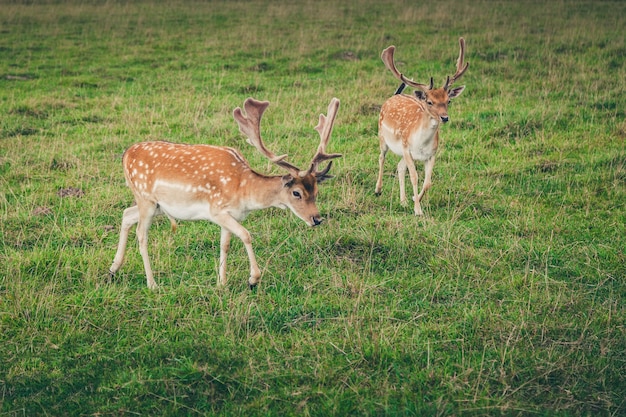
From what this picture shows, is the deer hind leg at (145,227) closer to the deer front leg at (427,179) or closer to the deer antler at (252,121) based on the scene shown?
the deer antler at (252,121)

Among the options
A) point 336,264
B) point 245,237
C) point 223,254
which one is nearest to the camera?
point 245,237

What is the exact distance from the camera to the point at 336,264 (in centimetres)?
571

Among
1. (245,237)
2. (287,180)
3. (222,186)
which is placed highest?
(287,180)

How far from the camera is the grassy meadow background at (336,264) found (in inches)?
162

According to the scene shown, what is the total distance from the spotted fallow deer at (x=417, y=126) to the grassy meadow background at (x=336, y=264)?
260mm

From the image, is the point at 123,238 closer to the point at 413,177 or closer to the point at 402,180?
the point at 413,177

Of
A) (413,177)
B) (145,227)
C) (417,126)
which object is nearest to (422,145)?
(417,126)

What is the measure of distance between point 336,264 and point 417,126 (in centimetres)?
238

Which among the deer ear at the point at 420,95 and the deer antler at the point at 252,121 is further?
the deer ear at the point at 420,95

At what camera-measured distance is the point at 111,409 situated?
3902 mm

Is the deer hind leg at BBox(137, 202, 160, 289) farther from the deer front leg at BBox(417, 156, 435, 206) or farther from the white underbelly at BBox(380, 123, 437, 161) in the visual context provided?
the white underbelly at BBox(380, 123, 437, 161)

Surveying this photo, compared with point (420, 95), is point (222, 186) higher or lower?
lower

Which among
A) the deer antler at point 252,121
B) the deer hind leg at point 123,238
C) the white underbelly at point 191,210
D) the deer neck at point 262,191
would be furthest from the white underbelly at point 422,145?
the deer hind leg at point 123,238

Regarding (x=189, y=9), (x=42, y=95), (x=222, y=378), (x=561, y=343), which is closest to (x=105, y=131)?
(x=42, y=95)
